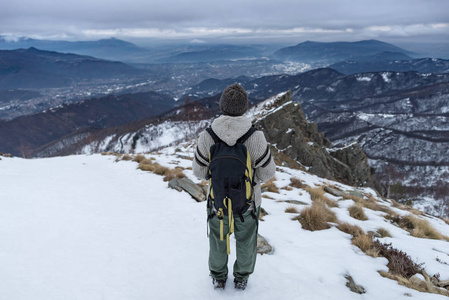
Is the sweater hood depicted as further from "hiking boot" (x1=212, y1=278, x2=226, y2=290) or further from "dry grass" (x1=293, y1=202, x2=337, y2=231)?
"dry grass" (x1=293, y1=202, x2=337, y2=231)

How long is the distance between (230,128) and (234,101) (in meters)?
0.38

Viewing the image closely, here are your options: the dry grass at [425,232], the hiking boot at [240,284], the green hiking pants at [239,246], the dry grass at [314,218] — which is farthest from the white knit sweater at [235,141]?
the dry grass at [425,232]

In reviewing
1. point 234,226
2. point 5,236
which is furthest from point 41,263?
point 234,226

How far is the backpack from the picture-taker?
2826 mm

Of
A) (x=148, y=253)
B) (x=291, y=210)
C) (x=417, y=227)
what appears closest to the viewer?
(x=148, y=253)

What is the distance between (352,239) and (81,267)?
6117mm

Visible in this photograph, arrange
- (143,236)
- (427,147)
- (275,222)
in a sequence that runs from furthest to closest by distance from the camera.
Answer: (427,147) → (275,222) → (143,236)

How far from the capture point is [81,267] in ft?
13.0

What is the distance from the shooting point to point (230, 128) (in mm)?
2924

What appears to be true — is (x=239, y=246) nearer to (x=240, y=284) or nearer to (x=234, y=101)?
(x=240, y=284)

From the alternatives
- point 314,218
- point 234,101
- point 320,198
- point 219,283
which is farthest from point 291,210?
point 234,101

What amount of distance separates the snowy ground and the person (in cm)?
48

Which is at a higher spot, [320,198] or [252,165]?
[252,165]

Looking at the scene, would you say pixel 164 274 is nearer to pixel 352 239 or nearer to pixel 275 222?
pixel 275 222
